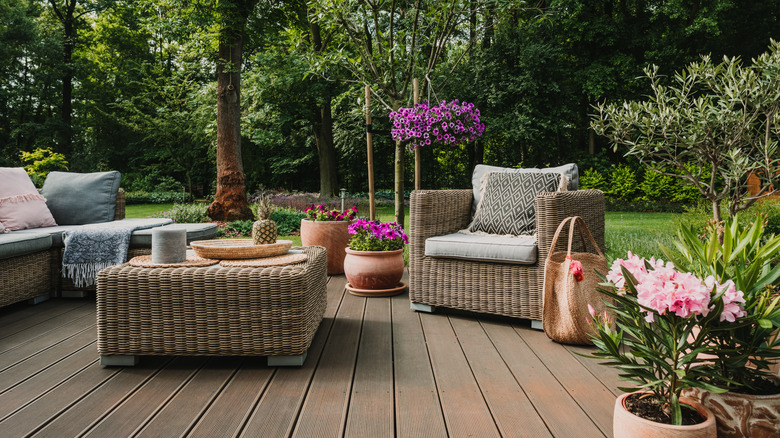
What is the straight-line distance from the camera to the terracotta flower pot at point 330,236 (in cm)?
393

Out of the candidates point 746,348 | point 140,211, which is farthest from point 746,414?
point 140,211

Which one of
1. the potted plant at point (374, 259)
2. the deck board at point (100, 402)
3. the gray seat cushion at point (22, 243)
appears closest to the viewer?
the deck board at point (100, 402)

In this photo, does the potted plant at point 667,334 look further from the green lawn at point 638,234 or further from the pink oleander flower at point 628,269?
the green lawn at point 638,234

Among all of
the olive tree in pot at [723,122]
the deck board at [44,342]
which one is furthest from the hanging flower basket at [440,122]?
the deck board at [44,342]

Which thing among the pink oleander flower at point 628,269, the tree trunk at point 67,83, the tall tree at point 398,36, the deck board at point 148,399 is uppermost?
the tree trunk at point 67,83

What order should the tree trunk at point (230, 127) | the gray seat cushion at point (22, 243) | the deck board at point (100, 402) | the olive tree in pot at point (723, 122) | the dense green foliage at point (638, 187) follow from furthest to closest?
the dense green foliage at point (638, 187) → the tree trunk at point (230, 127) → the gray seat cushion at point (22, 243) → the olive tree in pot at point (723, 122) → the deck board at point (100, 402)

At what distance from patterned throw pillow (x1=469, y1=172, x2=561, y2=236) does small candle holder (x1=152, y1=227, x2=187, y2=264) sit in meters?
1.73

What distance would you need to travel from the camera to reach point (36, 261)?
300 cm

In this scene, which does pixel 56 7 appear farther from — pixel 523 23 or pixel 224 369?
pixel 224 369

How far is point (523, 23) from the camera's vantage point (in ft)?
35.8

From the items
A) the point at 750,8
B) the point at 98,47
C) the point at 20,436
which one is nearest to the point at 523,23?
the point at 750,8

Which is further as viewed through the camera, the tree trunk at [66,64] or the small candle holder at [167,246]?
the tree trunk at [66,64]

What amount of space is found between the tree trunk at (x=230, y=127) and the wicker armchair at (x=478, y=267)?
4.36 metres

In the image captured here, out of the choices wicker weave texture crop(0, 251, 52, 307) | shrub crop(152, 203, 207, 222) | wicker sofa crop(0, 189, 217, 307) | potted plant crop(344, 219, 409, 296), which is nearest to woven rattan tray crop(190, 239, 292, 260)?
wicker sofa crop(0, 189, 217, 307)
